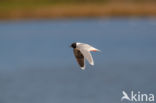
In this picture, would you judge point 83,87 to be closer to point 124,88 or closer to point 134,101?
point 124,88

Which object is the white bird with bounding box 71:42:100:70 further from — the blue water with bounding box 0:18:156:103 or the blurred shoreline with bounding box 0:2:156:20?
the blurred shoreline with bounding box 0:2:156:20

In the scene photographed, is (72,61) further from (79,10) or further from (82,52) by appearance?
(82,52)

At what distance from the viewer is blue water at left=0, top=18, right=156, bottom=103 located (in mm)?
7188

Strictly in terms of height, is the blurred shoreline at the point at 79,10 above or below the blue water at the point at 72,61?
above

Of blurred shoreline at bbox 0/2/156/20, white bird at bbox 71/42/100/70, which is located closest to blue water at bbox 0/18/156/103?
blurred shoreline at bbox 0/2/156/20

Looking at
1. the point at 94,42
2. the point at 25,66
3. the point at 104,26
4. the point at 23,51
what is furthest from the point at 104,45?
the point at 104,26

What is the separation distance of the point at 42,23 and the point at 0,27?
3.29 ft

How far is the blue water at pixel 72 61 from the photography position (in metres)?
7.19

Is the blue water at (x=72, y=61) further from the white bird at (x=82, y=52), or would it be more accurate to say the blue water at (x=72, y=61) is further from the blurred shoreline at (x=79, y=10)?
the white bird at (x=82, y=52)

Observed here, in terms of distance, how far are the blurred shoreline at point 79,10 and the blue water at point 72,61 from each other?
0.64ft

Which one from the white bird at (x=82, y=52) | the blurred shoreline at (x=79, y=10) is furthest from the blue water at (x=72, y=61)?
the white bird at (x=82, y=52)

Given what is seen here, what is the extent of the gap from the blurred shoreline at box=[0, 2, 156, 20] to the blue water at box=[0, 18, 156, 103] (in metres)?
0.20

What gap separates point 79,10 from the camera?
15.2 meters

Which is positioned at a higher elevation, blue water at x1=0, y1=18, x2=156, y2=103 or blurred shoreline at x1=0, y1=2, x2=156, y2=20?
blurred shoreline at x1=0, y1=2, x2=156, y2=20
